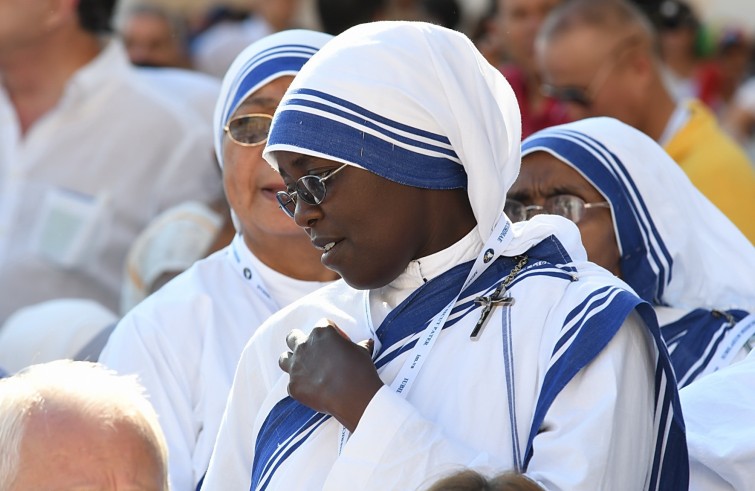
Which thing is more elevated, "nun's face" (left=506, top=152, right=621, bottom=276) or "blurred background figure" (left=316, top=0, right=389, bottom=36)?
"nun's face" (left=506, top=152, right=621, bottom=276)

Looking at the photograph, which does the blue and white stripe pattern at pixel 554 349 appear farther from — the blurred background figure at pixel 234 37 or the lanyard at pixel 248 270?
the blurred background figure at pixel 234 37

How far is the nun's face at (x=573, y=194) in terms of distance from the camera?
371cm

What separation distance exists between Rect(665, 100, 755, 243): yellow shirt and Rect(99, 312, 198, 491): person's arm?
7.95 feet

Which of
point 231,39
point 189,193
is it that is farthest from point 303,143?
point 231,39

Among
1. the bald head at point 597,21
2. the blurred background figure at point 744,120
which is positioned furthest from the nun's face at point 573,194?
the blurred background figure at point 744,120

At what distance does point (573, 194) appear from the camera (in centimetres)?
379

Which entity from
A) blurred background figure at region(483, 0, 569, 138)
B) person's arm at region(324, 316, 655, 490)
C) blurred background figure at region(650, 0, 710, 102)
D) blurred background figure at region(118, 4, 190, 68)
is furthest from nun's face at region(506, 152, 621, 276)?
blurred background figure at region(118, 4, 190, 68)

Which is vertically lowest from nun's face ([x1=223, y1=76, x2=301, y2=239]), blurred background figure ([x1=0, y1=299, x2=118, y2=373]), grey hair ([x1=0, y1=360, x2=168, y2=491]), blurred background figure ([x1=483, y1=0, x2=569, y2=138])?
blurred background figure ([x1=0, y1=299, x2=118, y2=373])

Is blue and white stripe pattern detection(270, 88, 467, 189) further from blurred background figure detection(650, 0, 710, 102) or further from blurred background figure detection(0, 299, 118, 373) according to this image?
blurred background figure detection(650, 0, 710, 102)

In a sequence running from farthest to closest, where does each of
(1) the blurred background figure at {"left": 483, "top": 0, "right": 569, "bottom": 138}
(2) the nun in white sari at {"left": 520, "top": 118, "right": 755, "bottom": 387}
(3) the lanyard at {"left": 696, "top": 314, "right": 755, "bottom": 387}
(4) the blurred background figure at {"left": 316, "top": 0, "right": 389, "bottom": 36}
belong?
1. (4) the blurred background figure at {"left": 316, "top": 0, "right": 389, "bottom": 36}
2. (1) the blurred background figure at {"left": 483, "top": 0, "right": 569, "bottom": 138}
3. (2) the nun in white sari at {"left": 520, "top": 118, "right": 755, "bottom": 387}
4. (3) the lanyard at {"left": 696, "top": 314, "right": 755, "bottom": 387}

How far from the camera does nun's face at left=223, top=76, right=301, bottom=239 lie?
3846 millimetres

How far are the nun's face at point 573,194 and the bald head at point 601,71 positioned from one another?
1.91 meters

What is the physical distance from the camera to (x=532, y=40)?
6922 millimetres

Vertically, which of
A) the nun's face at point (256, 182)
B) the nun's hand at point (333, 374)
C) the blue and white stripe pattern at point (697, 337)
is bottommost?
the nun's face at point (256, 182)
